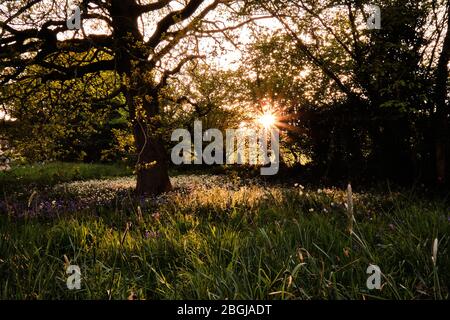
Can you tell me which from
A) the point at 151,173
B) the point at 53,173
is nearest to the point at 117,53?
the point at 151,173

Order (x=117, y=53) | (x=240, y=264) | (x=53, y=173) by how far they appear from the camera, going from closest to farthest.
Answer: (x=240, y=264) < (x=117, y=53) < (x=53, y=173)

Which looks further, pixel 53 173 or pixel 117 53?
pixel 53 173

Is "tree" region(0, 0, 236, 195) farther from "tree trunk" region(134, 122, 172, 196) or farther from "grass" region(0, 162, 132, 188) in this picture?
"grass" region(0, 162, 132, 188)

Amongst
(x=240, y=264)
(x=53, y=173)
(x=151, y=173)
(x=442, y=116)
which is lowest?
(x=240, y=264)

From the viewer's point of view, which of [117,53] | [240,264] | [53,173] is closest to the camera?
[240,264]

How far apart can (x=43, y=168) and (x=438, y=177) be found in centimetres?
2288

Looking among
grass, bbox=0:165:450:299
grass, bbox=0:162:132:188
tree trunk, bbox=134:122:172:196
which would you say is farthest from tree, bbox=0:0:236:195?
grass, bbox=0:162:132:188

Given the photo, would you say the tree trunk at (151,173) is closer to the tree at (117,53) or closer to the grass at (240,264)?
the tree at (117,53)

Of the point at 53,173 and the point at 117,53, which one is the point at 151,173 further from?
the point at 53,173

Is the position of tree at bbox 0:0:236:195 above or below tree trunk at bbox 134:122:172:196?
above

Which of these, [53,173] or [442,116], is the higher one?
[442,116]

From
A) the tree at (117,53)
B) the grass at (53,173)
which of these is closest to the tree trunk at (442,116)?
the tree at (117,53)
